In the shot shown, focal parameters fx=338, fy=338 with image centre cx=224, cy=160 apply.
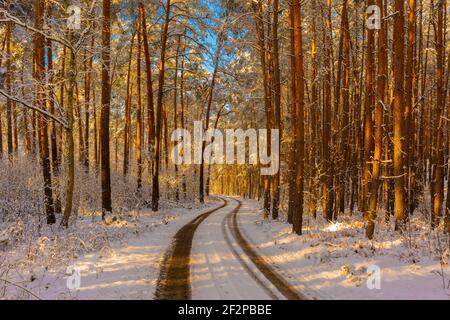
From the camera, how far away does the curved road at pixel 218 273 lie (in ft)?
22.0

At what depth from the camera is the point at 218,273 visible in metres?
8.15

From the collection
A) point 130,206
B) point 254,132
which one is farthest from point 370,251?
point 254,132

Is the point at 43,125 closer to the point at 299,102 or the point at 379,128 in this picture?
the point at 299,102

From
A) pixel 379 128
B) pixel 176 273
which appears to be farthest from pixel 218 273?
pixel 379 128

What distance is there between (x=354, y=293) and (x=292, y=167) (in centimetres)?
950

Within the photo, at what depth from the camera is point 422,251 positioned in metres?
9.19

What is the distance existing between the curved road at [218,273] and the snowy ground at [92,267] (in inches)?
14.9

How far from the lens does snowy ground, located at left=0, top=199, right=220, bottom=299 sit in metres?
6.61

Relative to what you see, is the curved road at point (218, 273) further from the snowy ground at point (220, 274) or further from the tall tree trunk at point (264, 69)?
the tall tree trunk at point (264, 69)

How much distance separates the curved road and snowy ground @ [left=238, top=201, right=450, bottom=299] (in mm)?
531

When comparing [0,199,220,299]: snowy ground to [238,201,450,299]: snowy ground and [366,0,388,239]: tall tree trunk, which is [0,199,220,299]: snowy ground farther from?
[366,0,388,239]: tall tree trunk

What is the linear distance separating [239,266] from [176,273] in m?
1.70

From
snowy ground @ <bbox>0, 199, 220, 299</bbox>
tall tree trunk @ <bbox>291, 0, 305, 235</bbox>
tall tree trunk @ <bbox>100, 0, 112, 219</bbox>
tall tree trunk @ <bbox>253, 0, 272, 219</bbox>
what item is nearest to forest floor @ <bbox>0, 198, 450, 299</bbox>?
snowy ground @ <bbox>0, 199, 220, 299</bbox>
